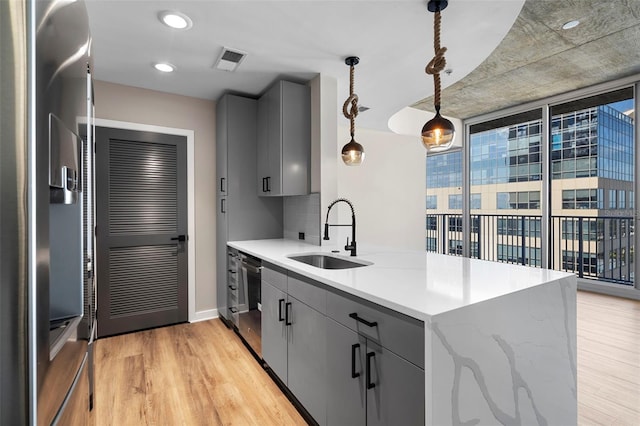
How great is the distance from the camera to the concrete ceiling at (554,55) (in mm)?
2883

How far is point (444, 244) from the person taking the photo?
23.2 ft

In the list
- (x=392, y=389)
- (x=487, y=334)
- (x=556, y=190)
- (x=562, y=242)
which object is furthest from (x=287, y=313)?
(x=562, y=242)

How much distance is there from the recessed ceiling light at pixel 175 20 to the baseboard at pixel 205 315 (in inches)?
113

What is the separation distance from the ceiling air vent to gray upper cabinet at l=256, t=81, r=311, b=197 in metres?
0.45

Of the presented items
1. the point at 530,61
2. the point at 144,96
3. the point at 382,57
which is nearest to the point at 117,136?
the point at 144,96

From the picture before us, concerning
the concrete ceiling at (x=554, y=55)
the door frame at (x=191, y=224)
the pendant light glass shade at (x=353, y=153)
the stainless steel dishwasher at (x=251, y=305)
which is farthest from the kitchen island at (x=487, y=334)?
the concrete ceiling at (x=554, y=55)

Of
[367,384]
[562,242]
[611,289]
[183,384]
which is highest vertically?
[562,242]

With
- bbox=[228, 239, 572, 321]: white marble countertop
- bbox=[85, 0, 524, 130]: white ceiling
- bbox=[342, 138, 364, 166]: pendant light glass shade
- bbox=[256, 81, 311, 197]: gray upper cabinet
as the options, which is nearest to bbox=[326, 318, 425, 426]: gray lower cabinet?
bbox=[228, 239, 572, 321]: white marble countertop

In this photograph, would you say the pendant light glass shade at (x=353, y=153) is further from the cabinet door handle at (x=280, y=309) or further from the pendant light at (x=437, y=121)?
the cabinet door handle at (x=280, y=309)

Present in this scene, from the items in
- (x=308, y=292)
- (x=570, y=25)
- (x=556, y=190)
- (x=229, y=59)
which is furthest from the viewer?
(x=556, y=190)

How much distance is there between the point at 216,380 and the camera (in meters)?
2.44

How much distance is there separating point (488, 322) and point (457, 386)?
0.28 meters

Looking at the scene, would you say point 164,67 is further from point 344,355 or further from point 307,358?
point 344,355

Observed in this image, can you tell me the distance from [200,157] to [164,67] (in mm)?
1060
